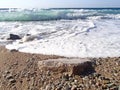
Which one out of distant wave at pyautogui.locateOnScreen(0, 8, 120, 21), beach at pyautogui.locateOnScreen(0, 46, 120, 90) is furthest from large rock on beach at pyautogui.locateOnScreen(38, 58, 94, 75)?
distant wave at pyautogui.locateOnScreen(0, 8, 120, 21)

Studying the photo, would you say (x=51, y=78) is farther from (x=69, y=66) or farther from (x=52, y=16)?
(x=52, y=16)

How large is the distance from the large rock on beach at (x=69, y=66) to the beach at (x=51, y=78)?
0.08 meters

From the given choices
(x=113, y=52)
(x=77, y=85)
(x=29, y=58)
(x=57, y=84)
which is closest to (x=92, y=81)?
(x=77, y=85)

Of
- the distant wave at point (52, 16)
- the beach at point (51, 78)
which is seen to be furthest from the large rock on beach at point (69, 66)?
the distant wave at point (52, 16)

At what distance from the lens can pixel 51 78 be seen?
16.0ft

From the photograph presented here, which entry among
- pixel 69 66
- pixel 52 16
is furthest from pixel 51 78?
pixel 52 16

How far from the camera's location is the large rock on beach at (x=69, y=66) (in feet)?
16.4

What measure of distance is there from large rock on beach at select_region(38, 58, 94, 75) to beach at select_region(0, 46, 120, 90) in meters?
0.08

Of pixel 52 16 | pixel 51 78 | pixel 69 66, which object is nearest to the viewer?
pixel 51 78

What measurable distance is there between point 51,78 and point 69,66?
0.40 meters

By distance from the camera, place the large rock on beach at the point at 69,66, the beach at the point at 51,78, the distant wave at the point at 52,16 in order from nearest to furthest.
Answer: the beach at the point at 51,78, the large rock on beach at the point at 69,66, the distant wave at the point at 52,16

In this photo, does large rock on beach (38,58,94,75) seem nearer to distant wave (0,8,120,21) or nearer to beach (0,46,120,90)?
beach (0,46,120,90)

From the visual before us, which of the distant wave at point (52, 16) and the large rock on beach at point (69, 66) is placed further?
the distant wave at point (52, 16)

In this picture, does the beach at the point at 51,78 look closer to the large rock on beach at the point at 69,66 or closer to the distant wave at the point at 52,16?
the large rock on beach at the point at 69,66
